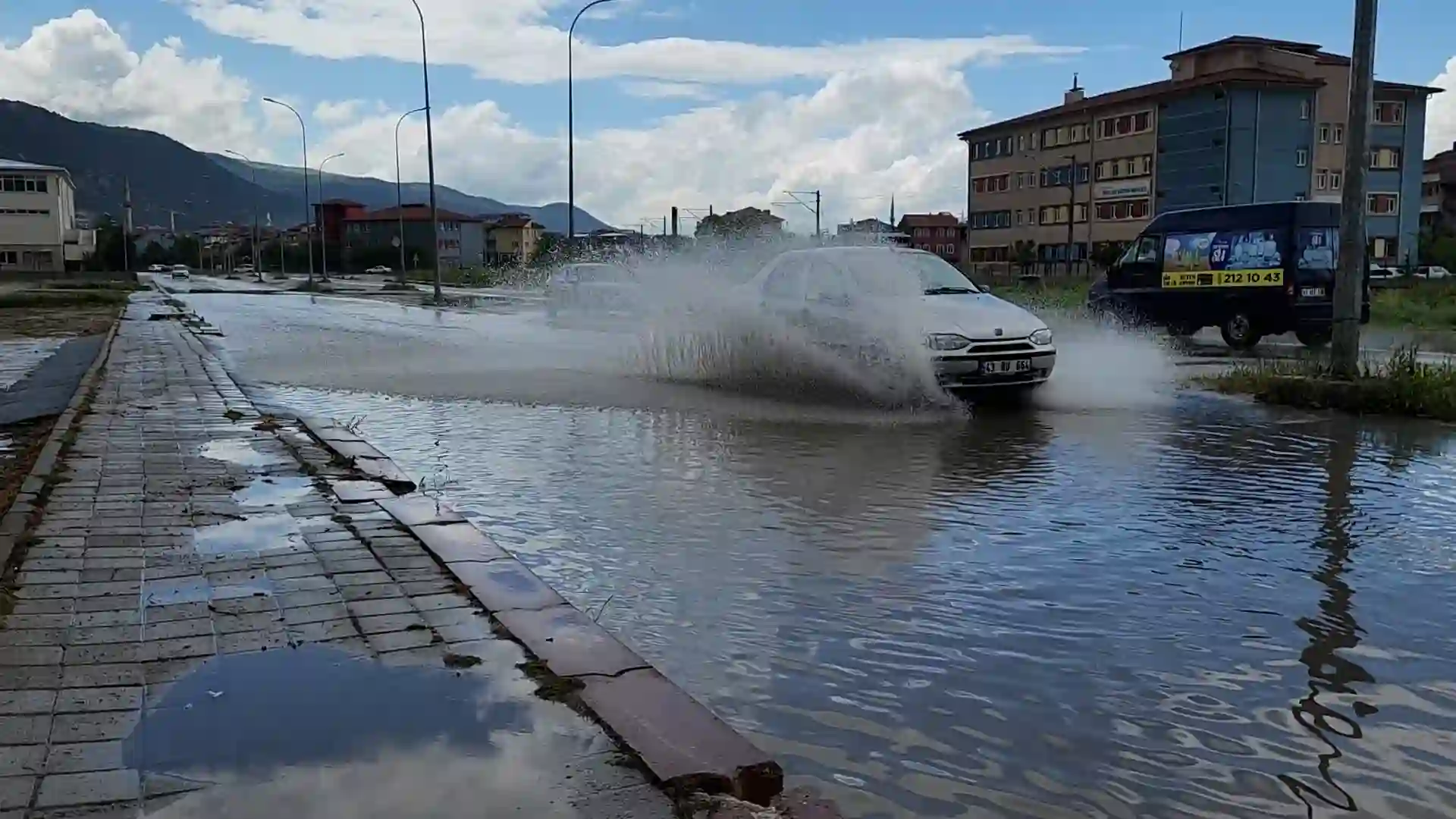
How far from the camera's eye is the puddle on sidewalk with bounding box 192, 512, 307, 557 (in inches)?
223

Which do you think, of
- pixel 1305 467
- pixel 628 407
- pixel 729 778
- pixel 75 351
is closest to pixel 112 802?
pixel 729 778

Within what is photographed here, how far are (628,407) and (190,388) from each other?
15.5ft

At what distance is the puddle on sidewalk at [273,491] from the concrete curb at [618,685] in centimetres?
139

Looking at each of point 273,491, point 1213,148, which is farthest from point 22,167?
point 273,491

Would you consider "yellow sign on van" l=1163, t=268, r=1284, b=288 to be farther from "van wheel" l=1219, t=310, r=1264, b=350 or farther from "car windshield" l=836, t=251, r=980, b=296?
"car windshield" l=836, t=251, r=980, b=296

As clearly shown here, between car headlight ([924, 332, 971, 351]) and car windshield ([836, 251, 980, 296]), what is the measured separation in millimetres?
955

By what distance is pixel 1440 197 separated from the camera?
339 feet

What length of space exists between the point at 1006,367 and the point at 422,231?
139m

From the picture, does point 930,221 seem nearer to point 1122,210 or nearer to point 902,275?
point 1122,210

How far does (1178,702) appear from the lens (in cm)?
399

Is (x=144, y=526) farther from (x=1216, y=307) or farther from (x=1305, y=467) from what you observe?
(x=1216, y=307)

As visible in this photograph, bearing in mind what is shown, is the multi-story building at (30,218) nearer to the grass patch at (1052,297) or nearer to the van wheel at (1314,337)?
the grass patch at (1052,297)

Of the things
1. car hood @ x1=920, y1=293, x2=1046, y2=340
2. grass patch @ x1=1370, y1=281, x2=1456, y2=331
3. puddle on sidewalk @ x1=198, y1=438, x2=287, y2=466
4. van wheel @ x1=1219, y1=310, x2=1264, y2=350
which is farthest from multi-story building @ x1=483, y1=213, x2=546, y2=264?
puddle on sidewalk @ x1=198, y1=438, x2=287, y2=466

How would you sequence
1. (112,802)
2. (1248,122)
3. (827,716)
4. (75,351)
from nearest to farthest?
(112,802)
(827,716)
(75,351)
(1248,122)
